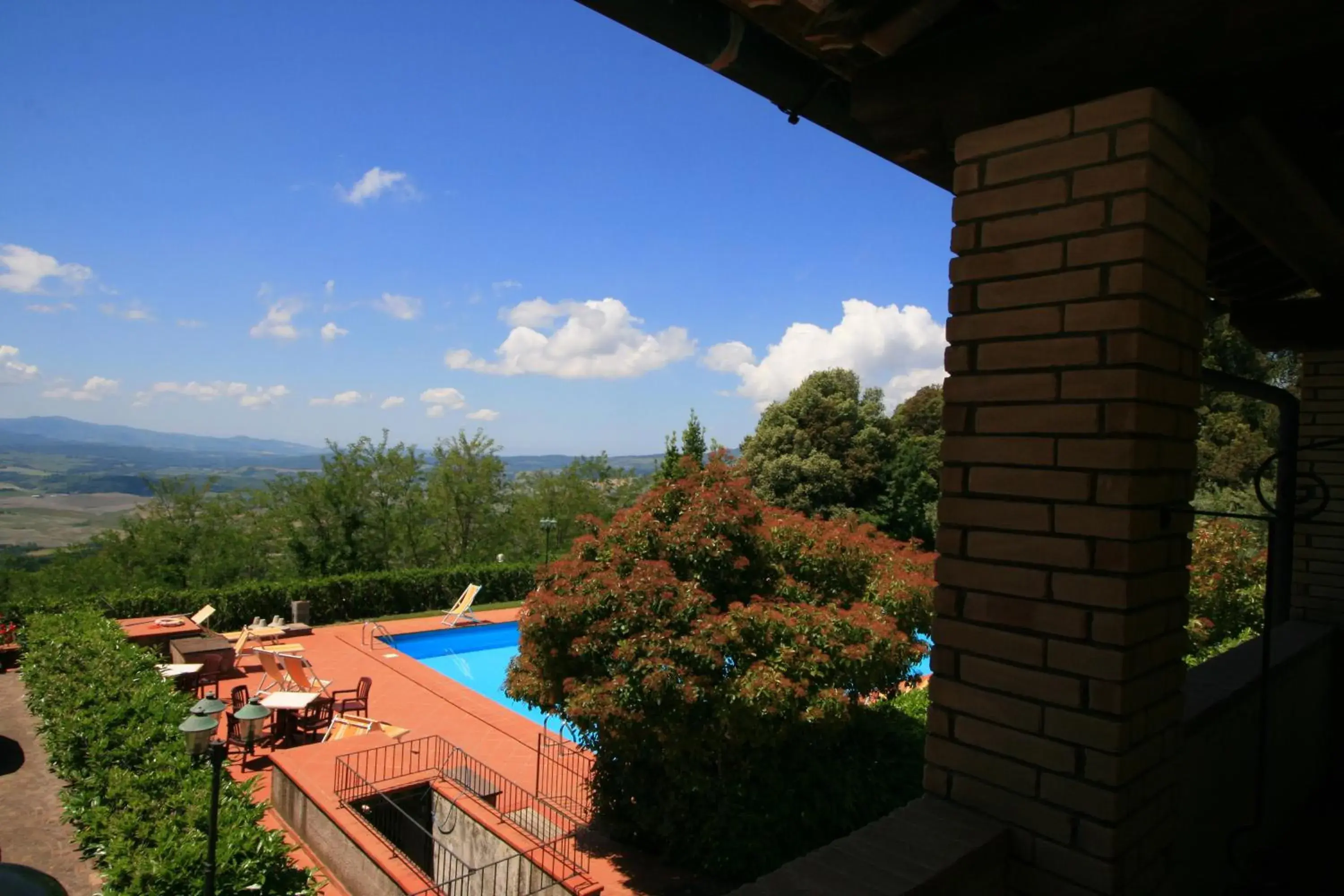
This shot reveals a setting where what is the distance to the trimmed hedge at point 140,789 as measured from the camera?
546cm

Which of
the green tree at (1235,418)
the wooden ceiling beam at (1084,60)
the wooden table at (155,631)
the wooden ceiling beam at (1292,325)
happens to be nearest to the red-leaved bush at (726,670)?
the wooden ceiling beam at (1292,325)

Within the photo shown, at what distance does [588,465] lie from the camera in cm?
3403

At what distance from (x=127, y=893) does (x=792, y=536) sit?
20.5 ft

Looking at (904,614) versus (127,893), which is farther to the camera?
(904,614)

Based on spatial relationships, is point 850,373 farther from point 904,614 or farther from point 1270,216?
point 1270,216

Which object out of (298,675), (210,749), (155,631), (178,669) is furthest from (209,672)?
(210,749)

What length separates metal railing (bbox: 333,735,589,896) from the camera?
6930mm

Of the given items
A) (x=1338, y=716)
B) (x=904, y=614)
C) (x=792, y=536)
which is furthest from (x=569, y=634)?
(x=1338, y=716)

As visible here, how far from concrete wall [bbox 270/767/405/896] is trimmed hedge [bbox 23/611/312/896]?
730 mm

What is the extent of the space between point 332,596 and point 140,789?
14282 millimetres

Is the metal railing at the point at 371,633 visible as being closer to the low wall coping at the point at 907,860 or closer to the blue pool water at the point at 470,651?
the blue pool water at the point at 470,651

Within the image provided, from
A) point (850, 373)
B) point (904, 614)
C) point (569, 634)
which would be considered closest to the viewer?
point (569, 634)

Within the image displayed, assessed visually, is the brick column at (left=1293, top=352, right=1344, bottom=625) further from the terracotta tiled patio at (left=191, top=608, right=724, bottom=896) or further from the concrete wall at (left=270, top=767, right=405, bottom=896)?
the concrete wall at (left=270, top=767, right=405, bottom=896)

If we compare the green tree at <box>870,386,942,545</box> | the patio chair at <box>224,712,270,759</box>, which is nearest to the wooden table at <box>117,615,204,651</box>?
the patio chair at <box>224,712,270,759</box>
